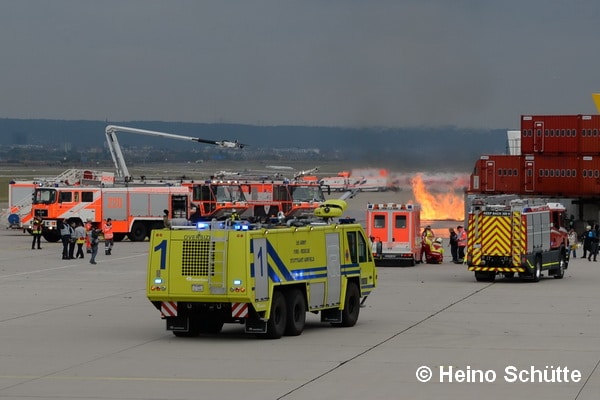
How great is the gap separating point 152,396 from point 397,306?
50.1 feet

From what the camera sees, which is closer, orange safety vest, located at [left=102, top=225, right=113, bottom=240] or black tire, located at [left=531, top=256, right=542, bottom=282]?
black tire, located at [left=531, top=256, right=542, bottom=282]

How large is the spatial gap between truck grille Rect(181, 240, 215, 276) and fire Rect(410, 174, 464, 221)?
64217 millimetres

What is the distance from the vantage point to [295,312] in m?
24.3

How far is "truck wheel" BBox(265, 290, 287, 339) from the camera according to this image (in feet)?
76.7

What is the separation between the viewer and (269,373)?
19.0m

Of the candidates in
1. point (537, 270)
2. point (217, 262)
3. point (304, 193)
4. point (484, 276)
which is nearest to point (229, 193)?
point (304, 193)

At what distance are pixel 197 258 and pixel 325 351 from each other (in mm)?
3108

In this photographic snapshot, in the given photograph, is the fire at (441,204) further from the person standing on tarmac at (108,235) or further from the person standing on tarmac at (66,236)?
the person standing on tarmac at (66,236)

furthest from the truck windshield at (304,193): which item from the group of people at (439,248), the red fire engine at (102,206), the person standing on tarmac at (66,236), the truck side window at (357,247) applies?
the truck side window at (357,247)

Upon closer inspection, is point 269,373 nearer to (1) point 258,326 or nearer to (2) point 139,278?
(1) point 258,326

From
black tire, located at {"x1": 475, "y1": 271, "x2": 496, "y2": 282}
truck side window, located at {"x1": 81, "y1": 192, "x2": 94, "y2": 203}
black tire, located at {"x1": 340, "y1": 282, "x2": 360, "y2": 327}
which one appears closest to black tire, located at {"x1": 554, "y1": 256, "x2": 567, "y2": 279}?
black tire, located at {"x1": 475, "y1": 271, "x2": 496, "y2": 282}

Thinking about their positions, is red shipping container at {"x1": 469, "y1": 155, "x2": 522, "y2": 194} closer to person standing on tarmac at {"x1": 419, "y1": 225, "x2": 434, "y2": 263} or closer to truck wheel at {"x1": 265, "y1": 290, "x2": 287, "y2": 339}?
person standing on tarmac at {"x1": 419, "y1": 225, "x2": 434, "y2": 263}

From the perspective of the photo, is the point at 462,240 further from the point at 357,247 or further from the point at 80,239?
the point at 357,247

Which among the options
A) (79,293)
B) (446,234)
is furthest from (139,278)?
(446,234)
